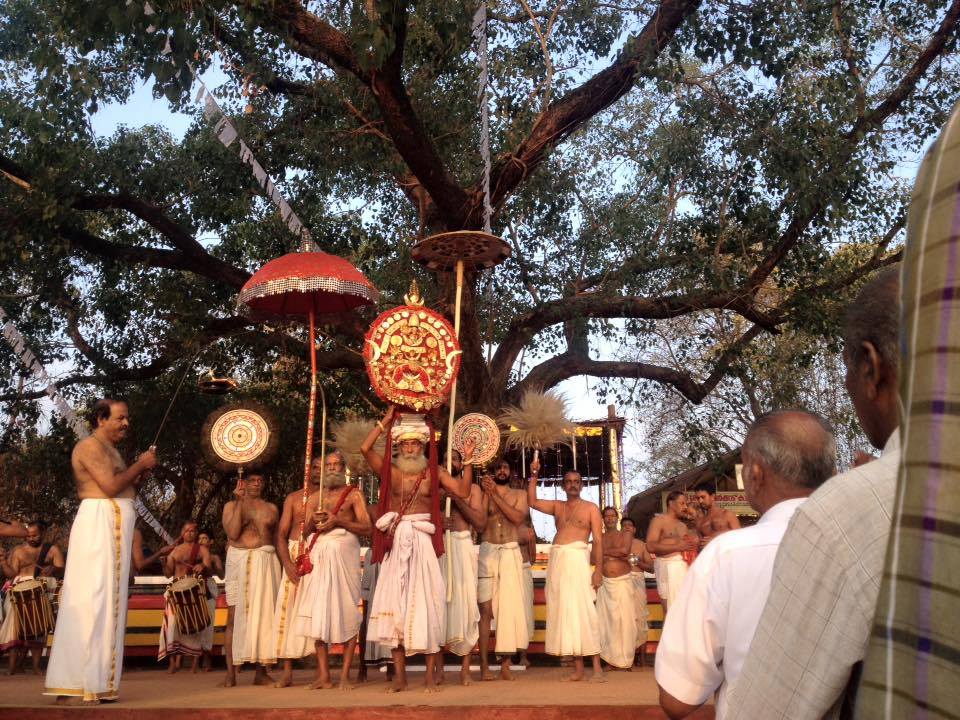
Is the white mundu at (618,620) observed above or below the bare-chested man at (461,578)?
below

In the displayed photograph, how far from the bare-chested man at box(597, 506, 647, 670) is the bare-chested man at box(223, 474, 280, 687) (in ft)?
12.2

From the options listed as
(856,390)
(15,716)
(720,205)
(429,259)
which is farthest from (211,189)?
(856,390)

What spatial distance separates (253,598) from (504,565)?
2.91 metres

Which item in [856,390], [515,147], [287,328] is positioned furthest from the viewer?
[287,328]

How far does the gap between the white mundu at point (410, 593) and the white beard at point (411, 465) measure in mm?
384

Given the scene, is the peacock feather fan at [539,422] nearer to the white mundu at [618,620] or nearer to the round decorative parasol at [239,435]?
the white mundu at [618,620]

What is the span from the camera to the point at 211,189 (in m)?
13.6

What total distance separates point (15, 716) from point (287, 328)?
27.7 ft

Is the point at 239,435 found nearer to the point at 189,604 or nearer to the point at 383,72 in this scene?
the point at 189,604

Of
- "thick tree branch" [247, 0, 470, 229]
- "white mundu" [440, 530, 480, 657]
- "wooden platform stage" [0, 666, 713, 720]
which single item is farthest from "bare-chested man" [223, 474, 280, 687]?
"thick tree branch" [247, 0, 470, 229]

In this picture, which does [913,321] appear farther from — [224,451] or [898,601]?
[224,451]

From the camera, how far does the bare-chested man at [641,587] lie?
11.8 m

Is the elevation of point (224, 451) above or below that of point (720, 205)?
below

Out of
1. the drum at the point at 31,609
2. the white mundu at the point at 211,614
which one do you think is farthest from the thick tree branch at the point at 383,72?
the drum at the point at 31,609
